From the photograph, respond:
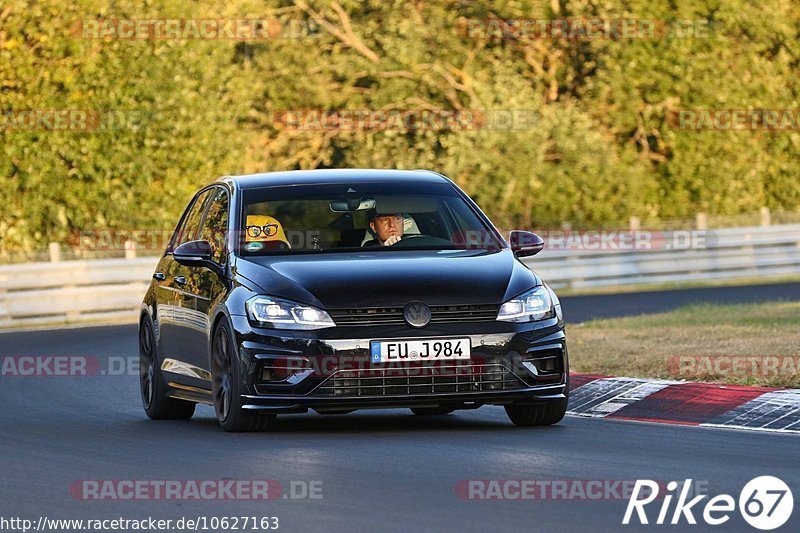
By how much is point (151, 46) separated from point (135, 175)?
2.13 metres

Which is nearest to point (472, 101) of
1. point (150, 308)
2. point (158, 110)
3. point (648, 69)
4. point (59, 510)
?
point (648, 69)

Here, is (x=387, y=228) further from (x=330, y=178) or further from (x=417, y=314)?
(x=417, y=314)

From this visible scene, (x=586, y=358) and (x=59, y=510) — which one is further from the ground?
(x=59, y=510)

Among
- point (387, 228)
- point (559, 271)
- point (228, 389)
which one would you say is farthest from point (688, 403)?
point (559, 271)

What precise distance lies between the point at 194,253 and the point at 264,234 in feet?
1.48

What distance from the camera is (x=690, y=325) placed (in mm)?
18672

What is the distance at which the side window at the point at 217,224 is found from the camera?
1191cm

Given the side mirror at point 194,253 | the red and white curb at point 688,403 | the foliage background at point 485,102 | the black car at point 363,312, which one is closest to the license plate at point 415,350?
the black car at point 363,312

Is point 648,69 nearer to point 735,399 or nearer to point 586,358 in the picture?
point 586,358

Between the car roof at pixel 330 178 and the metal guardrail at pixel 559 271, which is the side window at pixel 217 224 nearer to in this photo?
the car roof at pixel 330 178

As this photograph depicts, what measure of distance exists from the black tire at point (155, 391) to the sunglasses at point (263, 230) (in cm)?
151

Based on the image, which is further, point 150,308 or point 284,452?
point 150,308

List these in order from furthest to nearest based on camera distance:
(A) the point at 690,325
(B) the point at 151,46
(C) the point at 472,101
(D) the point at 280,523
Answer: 1. (C) the point at 472,101
2. (B) the point at 151,46
3. (A) the point at 690,325
4. (D) the point at 280,523

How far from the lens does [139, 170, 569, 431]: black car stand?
10.6 metres
